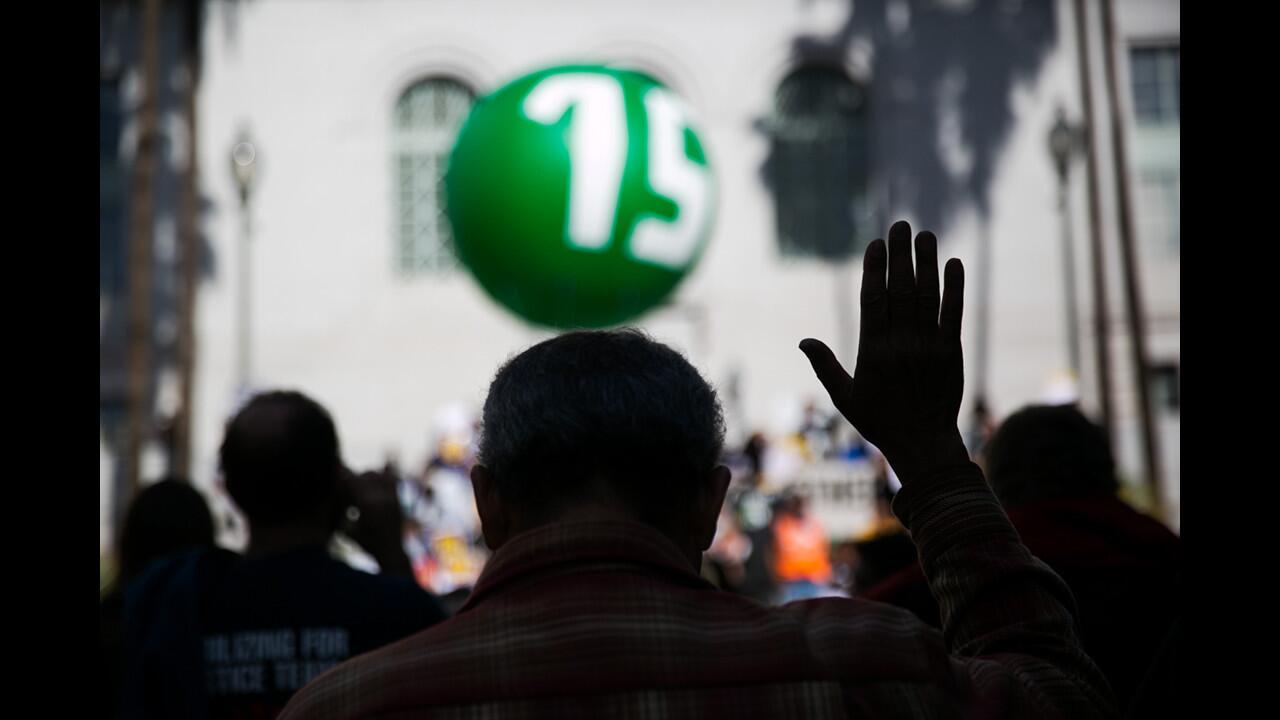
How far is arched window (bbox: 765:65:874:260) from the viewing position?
1755 centimetres

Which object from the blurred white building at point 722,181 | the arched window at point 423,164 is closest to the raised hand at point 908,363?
the blurred white building at point 722,181

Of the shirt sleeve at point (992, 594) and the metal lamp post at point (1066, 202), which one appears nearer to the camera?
the shirt sleeve at point (992, 594)

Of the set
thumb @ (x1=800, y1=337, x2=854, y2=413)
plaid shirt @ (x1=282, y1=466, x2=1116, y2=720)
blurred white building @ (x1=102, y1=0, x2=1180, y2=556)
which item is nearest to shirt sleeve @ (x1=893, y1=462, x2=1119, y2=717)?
plaid shirt @ (x1=282, y1=466, x2=1116, y2=720)

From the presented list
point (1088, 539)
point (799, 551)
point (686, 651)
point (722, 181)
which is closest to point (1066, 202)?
point (722, 181)

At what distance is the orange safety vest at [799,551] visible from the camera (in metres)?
11.3

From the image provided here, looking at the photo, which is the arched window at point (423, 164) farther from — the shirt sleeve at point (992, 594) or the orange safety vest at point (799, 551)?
the shirt sleeve at point (992, 594)

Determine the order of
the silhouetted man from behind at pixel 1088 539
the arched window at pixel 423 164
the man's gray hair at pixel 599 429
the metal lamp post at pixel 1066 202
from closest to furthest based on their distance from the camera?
the man's gray hair at pixel 599 429 < the silhouetted man from behind at pixel 1088 539 < the metal lamp post at pixel 1066 202 < the arched window at pixel 423 164

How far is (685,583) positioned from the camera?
4.15 feet
